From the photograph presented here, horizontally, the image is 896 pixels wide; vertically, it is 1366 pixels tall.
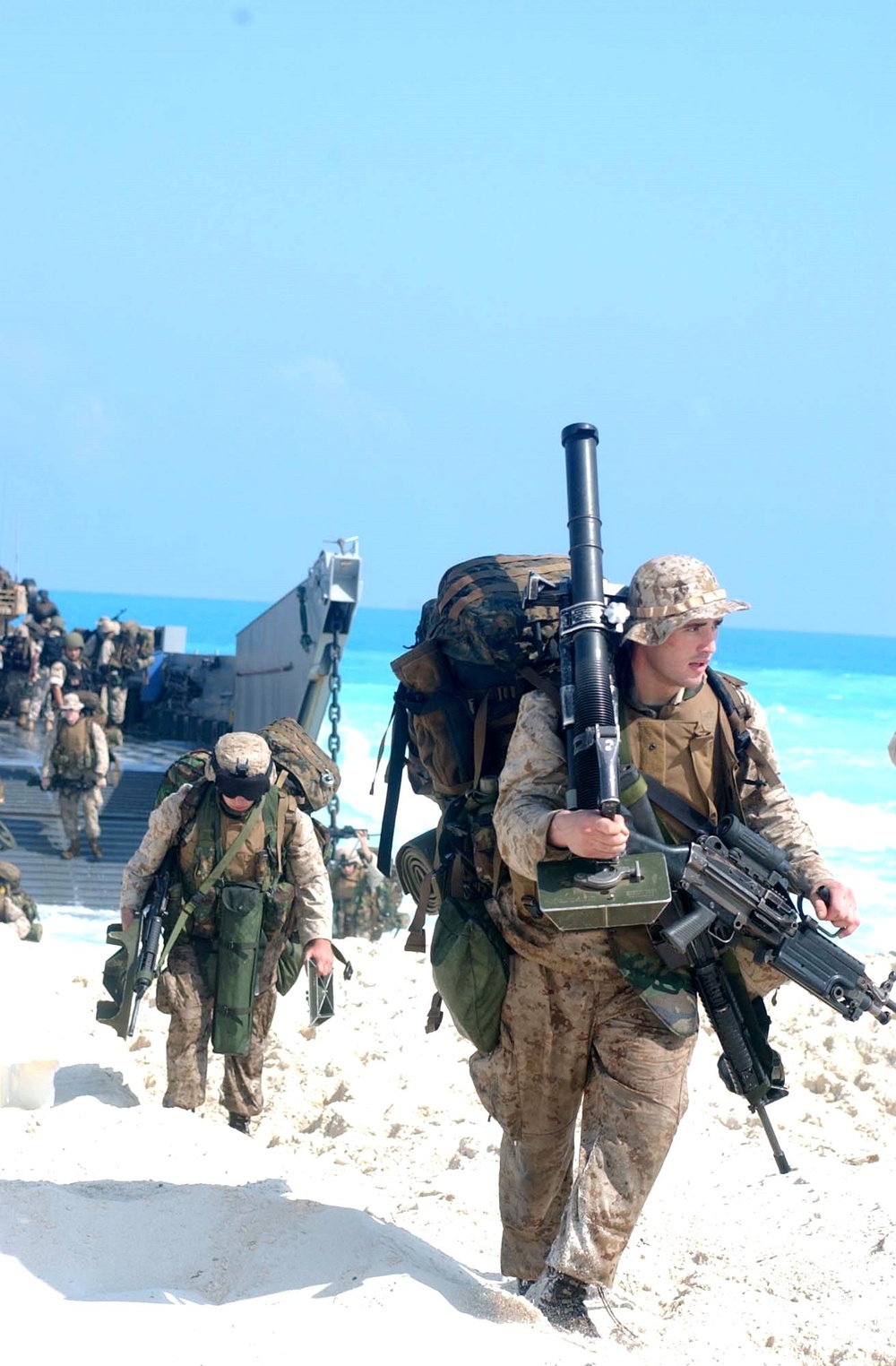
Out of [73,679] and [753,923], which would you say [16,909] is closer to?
[753,923]

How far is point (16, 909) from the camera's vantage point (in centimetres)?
1108

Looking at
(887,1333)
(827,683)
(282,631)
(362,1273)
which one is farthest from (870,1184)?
(827,683)

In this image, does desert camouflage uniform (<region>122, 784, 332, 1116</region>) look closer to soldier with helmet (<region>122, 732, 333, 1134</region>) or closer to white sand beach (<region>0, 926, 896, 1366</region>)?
soldier with helmet (<region>122, 732, 333, 1134</region>)

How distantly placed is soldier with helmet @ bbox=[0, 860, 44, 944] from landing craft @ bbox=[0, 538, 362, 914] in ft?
7.89

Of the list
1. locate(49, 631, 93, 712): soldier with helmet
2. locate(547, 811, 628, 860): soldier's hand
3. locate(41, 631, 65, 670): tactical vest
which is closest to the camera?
locate(547, 811, 628, 860): soldier's hand

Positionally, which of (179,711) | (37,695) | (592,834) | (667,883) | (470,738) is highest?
(37,695)

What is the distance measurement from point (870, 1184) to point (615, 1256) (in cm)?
184

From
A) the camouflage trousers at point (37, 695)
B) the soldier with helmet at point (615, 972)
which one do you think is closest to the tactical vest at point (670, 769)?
the soldier with helmet at point (615, 972)

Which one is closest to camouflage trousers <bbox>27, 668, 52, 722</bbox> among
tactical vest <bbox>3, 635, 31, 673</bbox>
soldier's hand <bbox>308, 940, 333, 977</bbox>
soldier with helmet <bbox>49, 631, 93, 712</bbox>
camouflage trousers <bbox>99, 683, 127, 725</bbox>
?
tactical vest <bbox>3, 635, 31, 673</bbox>

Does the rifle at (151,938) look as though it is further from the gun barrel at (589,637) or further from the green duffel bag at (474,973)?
the gun barrel at (589,637)

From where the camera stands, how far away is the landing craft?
14.9m

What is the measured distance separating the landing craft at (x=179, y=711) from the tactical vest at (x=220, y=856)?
492 centimetres

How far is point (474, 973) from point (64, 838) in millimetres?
13131

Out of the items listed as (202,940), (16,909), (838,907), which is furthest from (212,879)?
(16,909)
